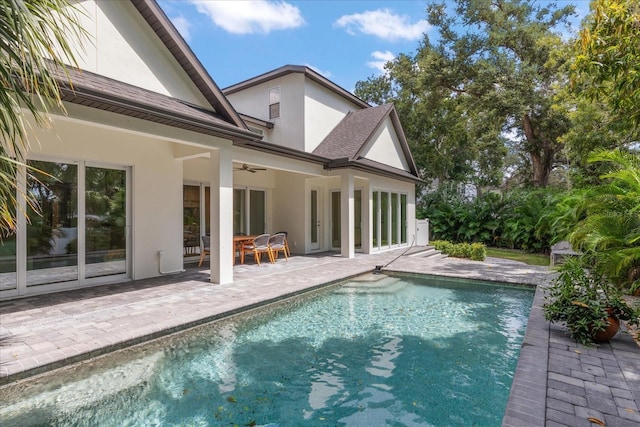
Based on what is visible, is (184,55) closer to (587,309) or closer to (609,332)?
(587,309)

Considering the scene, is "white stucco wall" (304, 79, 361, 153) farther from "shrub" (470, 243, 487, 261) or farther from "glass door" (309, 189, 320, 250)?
"shrub" (470, 243, 487, 261)

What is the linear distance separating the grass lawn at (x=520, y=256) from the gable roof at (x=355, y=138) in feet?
17.5

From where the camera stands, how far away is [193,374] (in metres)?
4.49

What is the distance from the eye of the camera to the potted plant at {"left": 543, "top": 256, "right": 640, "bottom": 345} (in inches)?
194

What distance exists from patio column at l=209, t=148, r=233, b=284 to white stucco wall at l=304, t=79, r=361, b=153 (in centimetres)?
653

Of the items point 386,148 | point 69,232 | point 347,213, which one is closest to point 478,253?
point 347,213

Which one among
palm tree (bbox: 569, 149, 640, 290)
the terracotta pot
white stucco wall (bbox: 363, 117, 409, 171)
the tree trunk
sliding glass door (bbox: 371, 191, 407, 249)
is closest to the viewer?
the terracotta pot

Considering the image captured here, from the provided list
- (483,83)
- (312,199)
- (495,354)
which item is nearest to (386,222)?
(312,199)

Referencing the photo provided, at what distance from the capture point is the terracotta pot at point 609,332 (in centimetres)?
493

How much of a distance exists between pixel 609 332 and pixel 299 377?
4409 millimetres

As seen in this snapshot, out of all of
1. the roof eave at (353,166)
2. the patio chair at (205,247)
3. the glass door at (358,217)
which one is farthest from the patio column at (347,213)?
the patio chair at (205,247)

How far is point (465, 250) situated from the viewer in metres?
14.4

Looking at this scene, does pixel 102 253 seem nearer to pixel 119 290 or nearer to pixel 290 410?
pixel 119 290

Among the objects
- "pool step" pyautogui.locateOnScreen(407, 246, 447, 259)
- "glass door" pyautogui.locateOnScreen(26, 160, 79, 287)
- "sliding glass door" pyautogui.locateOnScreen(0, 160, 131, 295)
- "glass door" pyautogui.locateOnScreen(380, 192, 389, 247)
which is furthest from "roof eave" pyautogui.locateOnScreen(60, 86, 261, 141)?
"pool step" pyautogui.locateOnScreen(407, 246, 447, 259)
